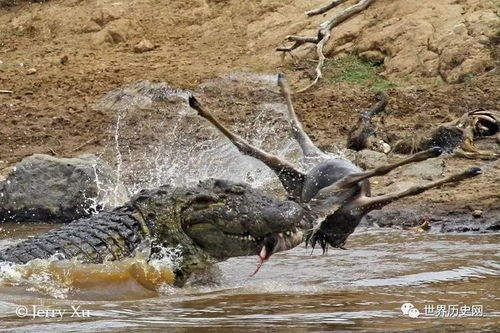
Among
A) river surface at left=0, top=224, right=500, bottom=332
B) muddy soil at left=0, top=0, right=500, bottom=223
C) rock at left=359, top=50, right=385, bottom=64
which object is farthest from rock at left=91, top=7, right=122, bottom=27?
river surface at left=0, top=224, right=500, bottom=332

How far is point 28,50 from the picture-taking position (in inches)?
594

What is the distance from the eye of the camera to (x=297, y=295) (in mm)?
5980

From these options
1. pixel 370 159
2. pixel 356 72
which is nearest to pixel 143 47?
pixel 356 72

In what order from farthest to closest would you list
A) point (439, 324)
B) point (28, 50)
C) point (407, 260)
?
point (28, 50), point (407, 260), point (439, 324)

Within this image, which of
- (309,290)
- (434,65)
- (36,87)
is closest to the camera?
(309,290)

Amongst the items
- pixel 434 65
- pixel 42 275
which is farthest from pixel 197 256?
pixel 434 65

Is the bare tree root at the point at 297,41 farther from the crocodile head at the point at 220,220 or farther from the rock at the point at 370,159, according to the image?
the crocodile head at the point at 220,220

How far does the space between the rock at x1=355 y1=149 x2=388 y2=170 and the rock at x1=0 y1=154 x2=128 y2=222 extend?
216cm

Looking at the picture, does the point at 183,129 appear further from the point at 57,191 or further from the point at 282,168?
→ the point at 282,168

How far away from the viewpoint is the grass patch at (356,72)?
12.2 metres

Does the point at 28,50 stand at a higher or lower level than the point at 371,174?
higher

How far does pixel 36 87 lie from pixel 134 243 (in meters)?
7.50

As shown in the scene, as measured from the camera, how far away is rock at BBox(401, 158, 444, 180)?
9578 mm

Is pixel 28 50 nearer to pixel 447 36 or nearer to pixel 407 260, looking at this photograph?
pixel 447 36
